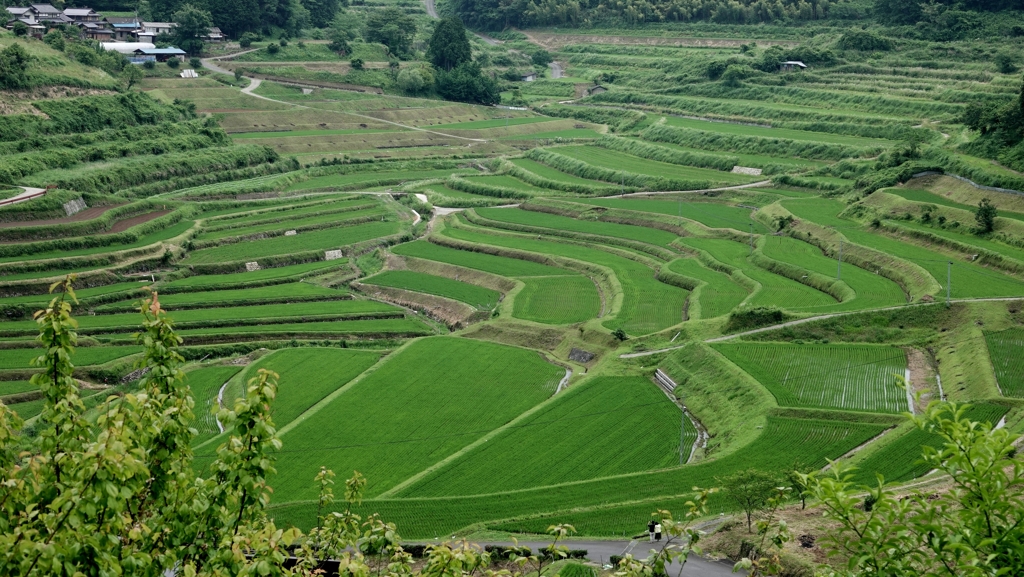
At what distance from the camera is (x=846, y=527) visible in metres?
12.0

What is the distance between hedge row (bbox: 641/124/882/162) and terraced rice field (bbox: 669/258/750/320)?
33217mm

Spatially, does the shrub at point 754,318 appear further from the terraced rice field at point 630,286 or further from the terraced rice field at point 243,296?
the terraced rice field at point 243,296

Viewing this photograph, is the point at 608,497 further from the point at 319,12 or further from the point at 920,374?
the point at 319,12

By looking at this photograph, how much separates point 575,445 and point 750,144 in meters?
69.4

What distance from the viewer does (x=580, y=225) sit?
85062 mm

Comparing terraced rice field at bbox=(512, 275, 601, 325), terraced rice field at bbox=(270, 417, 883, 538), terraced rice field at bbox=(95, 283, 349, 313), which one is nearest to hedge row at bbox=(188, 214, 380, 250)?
terraced rice field at bbox=(95, 283, 349, 313)

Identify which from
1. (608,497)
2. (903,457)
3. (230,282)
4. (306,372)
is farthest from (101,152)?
(903,457)

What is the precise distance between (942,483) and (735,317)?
70.4 feet

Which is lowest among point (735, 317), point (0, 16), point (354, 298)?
point (354, 298)

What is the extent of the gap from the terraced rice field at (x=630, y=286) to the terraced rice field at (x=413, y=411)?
6.80m

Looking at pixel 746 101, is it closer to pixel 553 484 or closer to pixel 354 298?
pixel 354 298

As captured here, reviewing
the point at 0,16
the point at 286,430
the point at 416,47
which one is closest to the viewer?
the point at 286,430

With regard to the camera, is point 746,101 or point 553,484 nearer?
point 553,484

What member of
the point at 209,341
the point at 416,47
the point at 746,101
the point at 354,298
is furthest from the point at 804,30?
the point at 209,341
